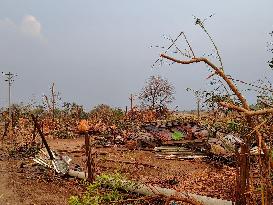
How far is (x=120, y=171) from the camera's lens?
1053cm

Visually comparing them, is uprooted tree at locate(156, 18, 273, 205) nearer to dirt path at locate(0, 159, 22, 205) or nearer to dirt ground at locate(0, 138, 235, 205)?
dirt ground at locate(0, 138, 235, 205)

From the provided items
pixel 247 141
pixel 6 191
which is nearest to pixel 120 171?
pixel 6 191

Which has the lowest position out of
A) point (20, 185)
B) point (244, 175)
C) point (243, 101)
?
point (20, 185)

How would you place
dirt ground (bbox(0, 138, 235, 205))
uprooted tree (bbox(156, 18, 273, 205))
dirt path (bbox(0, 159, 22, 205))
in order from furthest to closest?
dirt ground (bbox(0, 138, 235, 205)) < dirt path (bbox(0, 159, 22, 205)) < uprooted tree (bbox(156, 18, 273, 205))

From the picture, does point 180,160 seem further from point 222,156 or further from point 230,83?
point 230,83

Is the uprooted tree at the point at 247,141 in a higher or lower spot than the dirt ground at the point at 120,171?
higher

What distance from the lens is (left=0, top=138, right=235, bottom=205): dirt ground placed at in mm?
8664

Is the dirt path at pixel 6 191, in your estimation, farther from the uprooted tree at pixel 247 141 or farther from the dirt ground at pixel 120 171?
the uprooted tree at pixel 247 141

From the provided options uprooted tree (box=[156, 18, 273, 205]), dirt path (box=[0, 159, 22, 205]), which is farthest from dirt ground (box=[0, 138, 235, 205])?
uprooted tree (box=[156, 18, 273, 205])

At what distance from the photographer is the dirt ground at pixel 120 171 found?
28.4ft

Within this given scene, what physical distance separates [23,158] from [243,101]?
11.7 m

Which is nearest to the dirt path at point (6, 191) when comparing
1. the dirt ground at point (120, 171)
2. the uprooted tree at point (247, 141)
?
the dirt ground at point (120, 171)

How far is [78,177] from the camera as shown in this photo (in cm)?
1026

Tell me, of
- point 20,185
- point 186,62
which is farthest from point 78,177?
point 186,62
